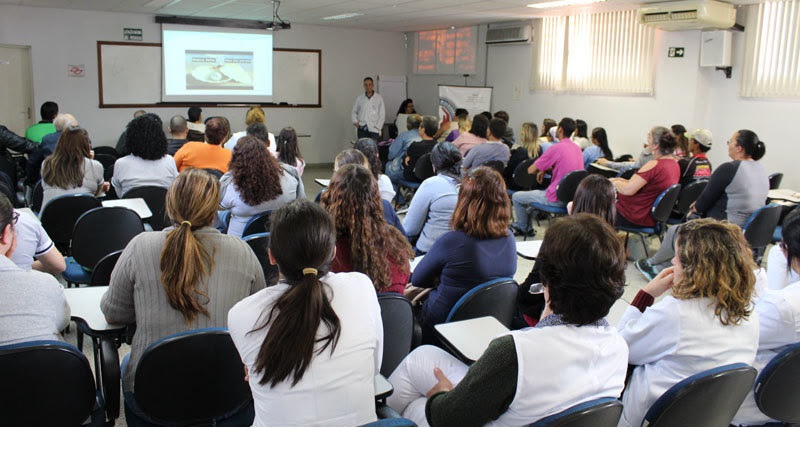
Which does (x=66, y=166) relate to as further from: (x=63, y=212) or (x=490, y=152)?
(x=490, y=152)

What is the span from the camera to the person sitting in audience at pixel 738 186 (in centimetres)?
494

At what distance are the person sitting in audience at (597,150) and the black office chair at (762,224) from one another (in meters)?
2.47

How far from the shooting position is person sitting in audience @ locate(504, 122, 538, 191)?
684 cm

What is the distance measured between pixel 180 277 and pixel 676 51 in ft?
23.9

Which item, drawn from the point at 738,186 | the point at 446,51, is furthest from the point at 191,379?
the point at 446,51

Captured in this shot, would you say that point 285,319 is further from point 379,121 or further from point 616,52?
point 379,121

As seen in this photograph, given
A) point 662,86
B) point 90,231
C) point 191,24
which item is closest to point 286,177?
point 90,231

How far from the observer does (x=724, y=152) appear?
7.36 meters

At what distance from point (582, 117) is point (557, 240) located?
7.81 metres

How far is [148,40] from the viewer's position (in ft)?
31.3

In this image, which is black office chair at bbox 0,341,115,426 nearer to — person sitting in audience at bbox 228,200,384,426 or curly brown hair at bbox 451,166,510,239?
person sitting in audience at bbox 228,200,384,426

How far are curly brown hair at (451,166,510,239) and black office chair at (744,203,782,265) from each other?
290 centimetres

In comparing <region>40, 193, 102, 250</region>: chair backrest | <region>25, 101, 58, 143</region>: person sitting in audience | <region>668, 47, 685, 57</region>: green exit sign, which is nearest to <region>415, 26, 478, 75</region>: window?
<region>668, 47, 685, 57</region>: green exit sign

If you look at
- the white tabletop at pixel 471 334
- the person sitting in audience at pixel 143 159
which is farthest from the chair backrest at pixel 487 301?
the person sitting in audience at pixel 143 159
